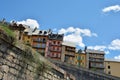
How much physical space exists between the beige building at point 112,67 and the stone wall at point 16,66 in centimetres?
6697

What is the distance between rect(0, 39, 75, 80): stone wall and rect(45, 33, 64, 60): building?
179 feet

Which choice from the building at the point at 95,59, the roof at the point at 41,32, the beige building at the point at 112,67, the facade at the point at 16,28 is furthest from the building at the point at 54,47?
the facade at the point at 16,28

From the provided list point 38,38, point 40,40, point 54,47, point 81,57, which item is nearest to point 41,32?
point 38,38

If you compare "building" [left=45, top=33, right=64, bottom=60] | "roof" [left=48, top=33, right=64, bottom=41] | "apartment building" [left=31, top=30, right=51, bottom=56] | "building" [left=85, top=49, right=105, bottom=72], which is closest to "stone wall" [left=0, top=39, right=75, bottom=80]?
"apartment building" [left=31, top=30, right=51, bottom=56]

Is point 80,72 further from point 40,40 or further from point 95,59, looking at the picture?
point 95,59

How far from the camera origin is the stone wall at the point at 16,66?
19.0 feet

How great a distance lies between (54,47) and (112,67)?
2014 centimetres

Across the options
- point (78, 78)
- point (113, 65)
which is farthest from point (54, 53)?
point (78, 78)

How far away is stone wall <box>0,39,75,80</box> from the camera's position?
19.0 ft

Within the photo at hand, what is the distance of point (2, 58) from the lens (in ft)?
18.9

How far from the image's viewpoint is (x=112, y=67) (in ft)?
241

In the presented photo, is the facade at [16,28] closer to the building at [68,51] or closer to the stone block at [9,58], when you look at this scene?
the stone block at [9,58]

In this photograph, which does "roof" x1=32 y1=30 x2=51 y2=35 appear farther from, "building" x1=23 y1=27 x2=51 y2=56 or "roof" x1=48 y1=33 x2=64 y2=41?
"roof" x1=48 y1=33 x2=64 y2=41

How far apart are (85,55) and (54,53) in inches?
452
